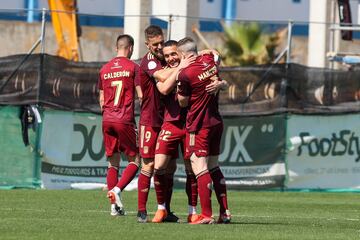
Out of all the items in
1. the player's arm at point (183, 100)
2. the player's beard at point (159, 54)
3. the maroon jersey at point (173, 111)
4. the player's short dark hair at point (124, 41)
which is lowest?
the maroon jersey at point (173, 111)

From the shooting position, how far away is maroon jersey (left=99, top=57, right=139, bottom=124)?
14.8 meters

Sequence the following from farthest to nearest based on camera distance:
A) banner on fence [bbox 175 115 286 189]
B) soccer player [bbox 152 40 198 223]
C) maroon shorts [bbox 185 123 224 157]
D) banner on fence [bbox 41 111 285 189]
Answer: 1. banner on fence [bbox 175 115 286 189]
2. banner on fence [bbox 41 111 285 189]
3. soccer player [bbox 152 40 198 223]
4. maroon shorts [bbox 185 123 224 157]

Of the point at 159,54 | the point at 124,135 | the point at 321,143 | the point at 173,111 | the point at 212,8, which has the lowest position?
the point at 321,143

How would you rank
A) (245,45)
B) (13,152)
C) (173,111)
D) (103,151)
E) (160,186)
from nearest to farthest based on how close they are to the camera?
1. (173,111)
2. (160,186)
3. (13,152)
4. (103,151)
5. (245,45)

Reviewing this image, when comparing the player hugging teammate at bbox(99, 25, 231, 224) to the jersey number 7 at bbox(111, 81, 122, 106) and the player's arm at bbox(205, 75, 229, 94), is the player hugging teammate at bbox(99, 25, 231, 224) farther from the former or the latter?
the jersey number 7 at bbox(111, 81, 122, 106)

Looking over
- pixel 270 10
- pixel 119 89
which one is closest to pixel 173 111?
pixel 119 89

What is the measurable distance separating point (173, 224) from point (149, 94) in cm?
161

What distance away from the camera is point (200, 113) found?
518 inches

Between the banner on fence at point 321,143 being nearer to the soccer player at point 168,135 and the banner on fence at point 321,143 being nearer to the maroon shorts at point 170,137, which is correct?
the soccer player at point 168,135

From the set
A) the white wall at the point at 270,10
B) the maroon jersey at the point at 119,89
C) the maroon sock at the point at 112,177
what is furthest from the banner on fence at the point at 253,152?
the white wall at the point at 270,10

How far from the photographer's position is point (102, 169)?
21.2 meters

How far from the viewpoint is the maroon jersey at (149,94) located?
1373 centimetres

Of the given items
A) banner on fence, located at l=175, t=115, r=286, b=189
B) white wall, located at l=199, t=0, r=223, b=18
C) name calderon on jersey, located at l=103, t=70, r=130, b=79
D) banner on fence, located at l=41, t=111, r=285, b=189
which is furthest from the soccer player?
white wall, located at l=199, t=0, r=223, b=18

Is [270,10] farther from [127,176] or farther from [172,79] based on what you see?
[172,79]
